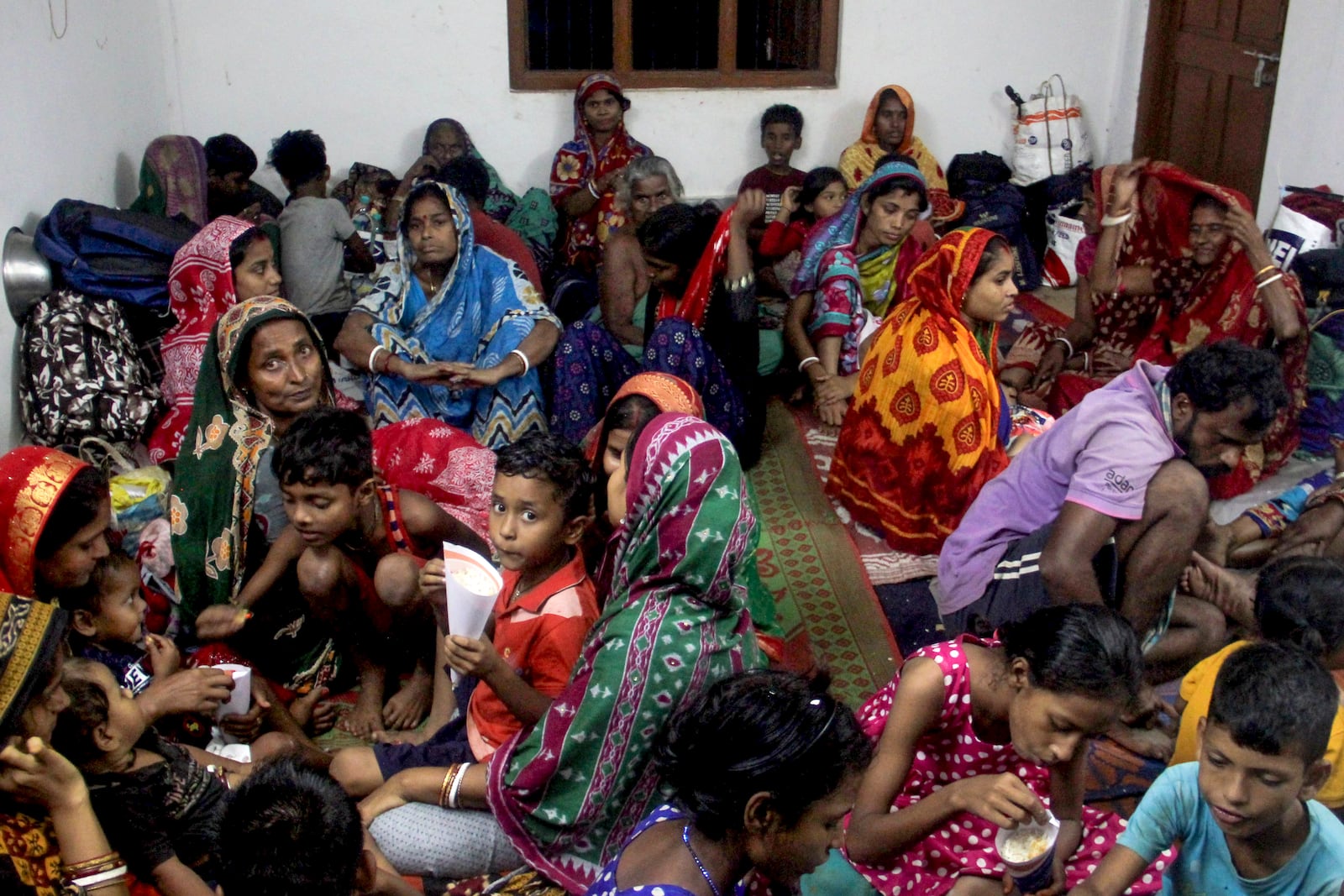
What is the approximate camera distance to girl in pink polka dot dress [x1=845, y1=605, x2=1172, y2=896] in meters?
1.86

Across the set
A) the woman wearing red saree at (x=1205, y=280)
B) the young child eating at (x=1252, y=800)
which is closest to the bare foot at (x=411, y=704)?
the young child eating at (x=1252, y=800)

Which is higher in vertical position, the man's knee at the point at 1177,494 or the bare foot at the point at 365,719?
the man's knee at the point at 1177,494

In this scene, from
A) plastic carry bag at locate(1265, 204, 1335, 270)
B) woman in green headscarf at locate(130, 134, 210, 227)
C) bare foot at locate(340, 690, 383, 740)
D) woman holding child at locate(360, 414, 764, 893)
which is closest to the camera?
woman holding child at locate(360, 414, 764, 893)

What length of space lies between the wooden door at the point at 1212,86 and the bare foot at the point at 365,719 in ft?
16.3

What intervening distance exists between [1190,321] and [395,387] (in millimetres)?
2843

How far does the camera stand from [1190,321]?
4312 millimetres

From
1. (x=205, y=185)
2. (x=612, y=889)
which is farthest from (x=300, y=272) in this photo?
(x=612, y=889)

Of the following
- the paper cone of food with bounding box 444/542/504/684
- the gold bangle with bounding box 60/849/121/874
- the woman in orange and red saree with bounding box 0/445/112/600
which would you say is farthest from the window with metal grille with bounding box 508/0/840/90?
the gold bangle with bounding box 60/849/121/874

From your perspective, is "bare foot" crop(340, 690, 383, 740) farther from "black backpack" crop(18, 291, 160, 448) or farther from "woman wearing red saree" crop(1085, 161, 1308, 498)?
"woman wearing red saree" crop(1085, 161, 1308, 498)

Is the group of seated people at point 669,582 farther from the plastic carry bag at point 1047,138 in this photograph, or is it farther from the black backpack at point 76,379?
the plastic carry bag at point 1047,138

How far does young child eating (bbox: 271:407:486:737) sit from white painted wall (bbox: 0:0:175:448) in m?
1.51

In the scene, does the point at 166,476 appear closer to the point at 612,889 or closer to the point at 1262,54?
the point at 612,889

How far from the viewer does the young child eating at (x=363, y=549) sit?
8.87 ft

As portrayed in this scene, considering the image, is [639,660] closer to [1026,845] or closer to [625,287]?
[1026,845]
